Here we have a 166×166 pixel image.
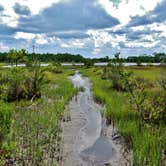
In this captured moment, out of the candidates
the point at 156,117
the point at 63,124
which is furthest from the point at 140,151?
the point at 63,124

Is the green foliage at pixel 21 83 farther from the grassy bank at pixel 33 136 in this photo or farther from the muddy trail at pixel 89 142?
the muddy trail at pixel 89 142

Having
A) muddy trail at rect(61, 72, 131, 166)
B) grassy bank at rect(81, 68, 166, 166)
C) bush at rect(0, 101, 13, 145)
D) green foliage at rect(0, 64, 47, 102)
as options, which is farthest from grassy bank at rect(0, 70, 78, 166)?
grassy bank at rect(81, 68, 166, 166)

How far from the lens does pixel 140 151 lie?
Answer: 8453 mm

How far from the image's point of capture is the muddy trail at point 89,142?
8.68 m

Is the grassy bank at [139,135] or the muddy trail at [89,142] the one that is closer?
the grassy bank at [139,135]

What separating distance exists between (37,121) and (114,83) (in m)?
13.3

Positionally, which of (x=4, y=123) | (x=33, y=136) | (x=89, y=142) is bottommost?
(x=89, y=142)

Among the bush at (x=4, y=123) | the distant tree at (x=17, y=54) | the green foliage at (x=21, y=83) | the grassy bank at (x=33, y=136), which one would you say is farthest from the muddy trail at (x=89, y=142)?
the distant tree at (x=17, y=54)

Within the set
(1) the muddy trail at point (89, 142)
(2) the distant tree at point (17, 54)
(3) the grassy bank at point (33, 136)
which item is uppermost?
(2) the distant tree at point (17, 54)

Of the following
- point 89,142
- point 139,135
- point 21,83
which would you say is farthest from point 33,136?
point 21,83

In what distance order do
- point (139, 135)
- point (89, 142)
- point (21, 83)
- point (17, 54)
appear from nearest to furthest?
point (139, 135), point (89, 142), point (21, 83), point (17, 54)

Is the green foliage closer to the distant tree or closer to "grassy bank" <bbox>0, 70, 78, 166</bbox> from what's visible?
the distant tree

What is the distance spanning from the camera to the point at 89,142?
10.6m

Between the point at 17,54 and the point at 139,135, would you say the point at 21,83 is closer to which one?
the point at 17,54
